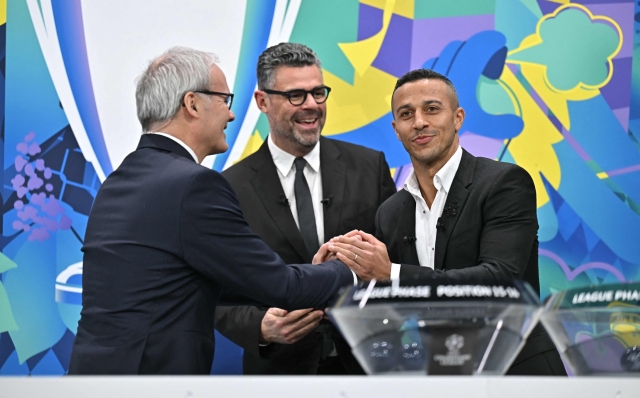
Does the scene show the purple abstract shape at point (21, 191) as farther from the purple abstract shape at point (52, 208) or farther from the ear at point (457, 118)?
the ear at point (457, 118)

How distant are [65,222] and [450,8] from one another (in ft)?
8.00

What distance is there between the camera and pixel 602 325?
1.36m

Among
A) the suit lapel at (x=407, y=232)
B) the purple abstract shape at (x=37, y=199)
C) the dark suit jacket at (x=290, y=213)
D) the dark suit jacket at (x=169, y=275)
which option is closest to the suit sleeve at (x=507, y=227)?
the suit lapel at (x=407, y=232)

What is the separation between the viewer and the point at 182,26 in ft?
13.0

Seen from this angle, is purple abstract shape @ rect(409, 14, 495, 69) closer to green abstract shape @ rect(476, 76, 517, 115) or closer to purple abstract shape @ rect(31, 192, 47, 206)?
green abstract shape @ rect(476, 76, 517, 115)

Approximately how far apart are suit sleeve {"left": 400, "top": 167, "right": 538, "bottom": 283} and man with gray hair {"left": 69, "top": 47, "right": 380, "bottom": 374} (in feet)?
2.36

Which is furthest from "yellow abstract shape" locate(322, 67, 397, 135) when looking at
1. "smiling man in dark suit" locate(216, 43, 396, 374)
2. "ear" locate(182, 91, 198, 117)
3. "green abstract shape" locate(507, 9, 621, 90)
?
"ear" locate(182, 91, 198, 117)

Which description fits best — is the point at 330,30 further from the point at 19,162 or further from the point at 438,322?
the point at 438,322

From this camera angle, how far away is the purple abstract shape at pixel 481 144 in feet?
12.4

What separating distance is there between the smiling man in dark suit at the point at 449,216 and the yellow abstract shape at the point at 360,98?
2.36 feet

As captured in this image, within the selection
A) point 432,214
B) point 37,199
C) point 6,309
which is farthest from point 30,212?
point 432,214

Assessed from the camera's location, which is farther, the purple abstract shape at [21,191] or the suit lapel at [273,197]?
the purple abstract shape at [21,191]

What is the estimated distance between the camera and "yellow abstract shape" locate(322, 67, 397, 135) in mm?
3855

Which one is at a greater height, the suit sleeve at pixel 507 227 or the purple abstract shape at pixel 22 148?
the purple abstract shape at pixel 22 148
